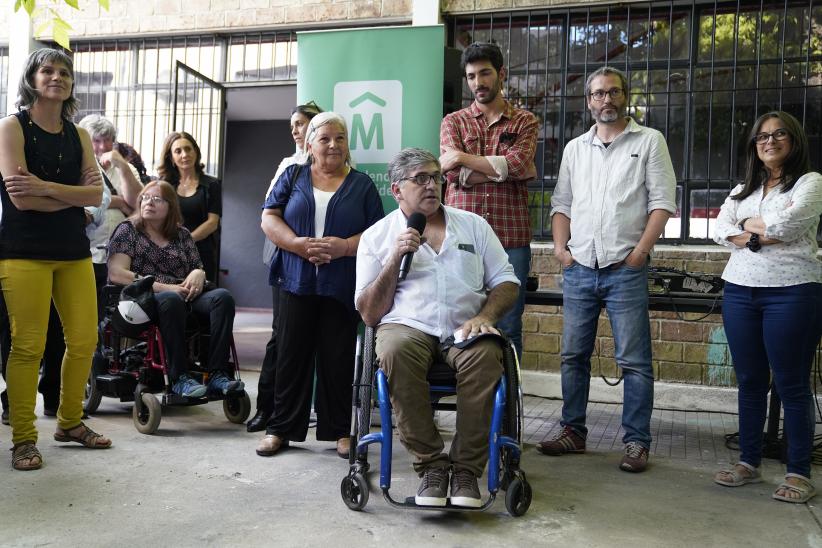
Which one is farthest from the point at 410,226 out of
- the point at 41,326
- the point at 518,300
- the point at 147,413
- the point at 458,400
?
the point at 147,413

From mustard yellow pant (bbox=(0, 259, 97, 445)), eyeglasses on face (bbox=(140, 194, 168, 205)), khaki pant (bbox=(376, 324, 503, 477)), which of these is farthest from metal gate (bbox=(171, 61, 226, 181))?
khaki pant (bbox=(376, 324, 503, 477))

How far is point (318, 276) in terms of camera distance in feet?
11.5

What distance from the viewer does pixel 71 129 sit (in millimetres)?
3451

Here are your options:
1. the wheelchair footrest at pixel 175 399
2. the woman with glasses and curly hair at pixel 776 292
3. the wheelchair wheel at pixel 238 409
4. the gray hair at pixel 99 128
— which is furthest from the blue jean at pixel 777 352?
the gray hair at pixel 99 128

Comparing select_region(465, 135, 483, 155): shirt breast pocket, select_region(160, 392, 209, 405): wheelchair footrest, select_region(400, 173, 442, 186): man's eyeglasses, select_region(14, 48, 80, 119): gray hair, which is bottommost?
select_region(160, 392, 209, 405): wheelchair footrest

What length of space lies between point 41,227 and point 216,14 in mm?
3771

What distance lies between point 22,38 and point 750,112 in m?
6.01

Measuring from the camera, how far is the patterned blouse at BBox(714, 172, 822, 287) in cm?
311

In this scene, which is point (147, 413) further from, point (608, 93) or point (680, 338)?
point (680, 338)

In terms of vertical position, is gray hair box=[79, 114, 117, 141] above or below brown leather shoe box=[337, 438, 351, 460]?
above

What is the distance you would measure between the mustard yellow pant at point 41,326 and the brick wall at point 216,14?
3399 millimetres

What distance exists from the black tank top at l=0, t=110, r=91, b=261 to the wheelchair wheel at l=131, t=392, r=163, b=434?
0.88 meters

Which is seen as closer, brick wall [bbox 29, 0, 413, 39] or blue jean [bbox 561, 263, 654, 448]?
blue jean [bbox 561, 263, 654, 448]

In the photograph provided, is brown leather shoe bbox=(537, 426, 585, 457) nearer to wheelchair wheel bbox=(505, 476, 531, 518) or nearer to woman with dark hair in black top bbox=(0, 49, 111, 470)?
wheelchair wheel bbox=(505, 476, 531, 518)
